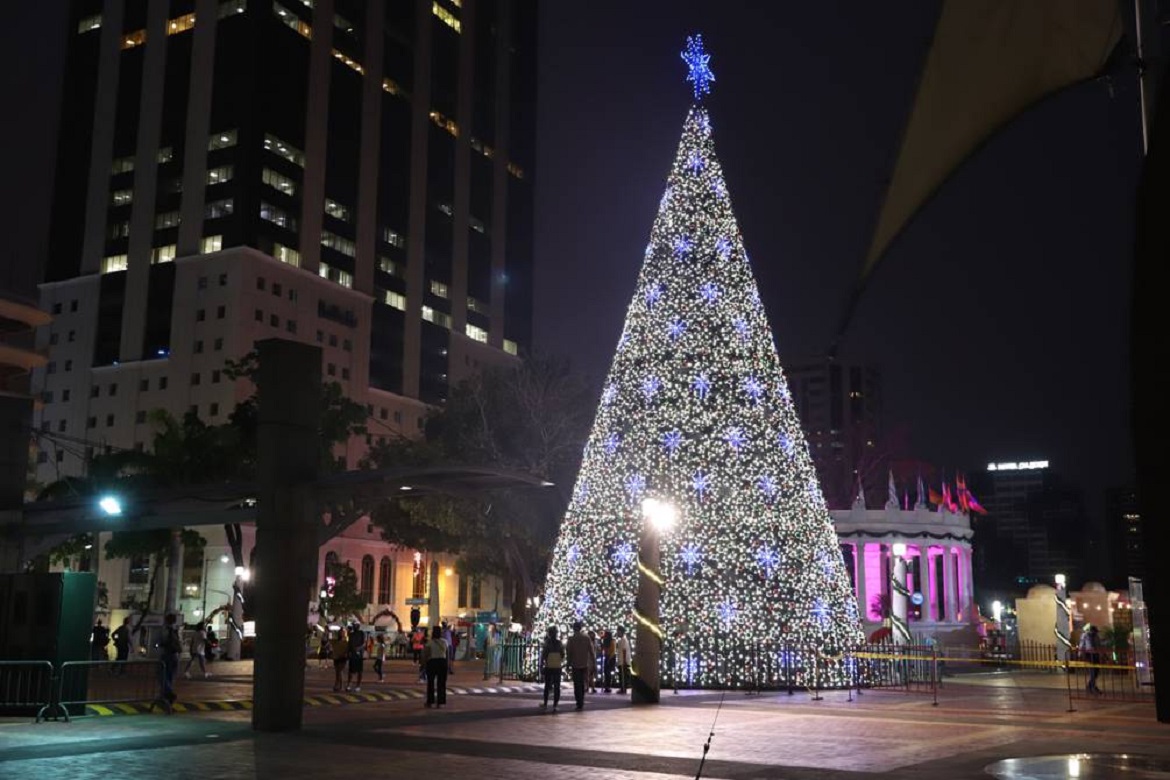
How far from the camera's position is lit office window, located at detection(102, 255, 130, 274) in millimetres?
89312

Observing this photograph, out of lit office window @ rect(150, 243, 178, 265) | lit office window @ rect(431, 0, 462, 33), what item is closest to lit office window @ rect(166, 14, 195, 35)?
lit office window @ rect(150, 243, 178, 265)

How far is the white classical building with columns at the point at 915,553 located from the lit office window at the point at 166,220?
6279cm

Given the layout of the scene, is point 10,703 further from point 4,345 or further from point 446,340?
point 446,340

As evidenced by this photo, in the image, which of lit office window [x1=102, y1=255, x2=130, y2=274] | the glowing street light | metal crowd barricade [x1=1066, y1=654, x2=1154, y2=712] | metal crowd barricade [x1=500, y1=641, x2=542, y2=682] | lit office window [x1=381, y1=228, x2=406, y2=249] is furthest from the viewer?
lit office window [x1=381, y1=228, x2=406, y2=249]


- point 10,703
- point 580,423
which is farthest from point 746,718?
point 580,423

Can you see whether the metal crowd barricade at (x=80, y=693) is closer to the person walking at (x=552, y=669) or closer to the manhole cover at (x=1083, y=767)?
the person walking at (x=552, y=669)

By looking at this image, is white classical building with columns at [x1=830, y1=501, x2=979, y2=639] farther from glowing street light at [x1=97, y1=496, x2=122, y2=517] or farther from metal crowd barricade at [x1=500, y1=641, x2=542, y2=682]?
glowing street light at [x1=97, y1=496, x2=122, y2=517]

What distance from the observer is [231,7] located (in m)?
87.8

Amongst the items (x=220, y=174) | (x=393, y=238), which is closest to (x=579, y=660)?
(x=220, y=174)

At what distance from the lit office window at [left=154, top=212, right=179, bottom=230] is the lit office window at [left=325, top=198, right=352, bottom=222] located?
40.4 feet

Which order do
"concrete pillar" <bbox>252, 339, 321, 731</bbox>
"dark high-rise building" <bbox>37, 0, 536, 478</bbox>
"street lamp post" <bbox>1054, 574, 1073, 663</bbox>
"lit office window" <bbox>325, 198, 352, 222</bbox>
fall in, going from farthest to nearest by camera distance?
"lit office window" <bbox>325, 198, 352, 222</bbox> < "dark high-rise building" <bbox>37, 0, 536, 478</bbox> < "street lamp post" <bbox>1054, 574, 1073, 663</bbox> < "concrete pillar" <bbox>252, 339, 321, 731</bbox>

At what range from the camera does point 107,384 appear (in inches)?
3428

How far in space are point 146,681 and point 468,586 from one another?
67510 mm

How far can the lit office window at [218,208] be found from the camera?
84.5 metres
